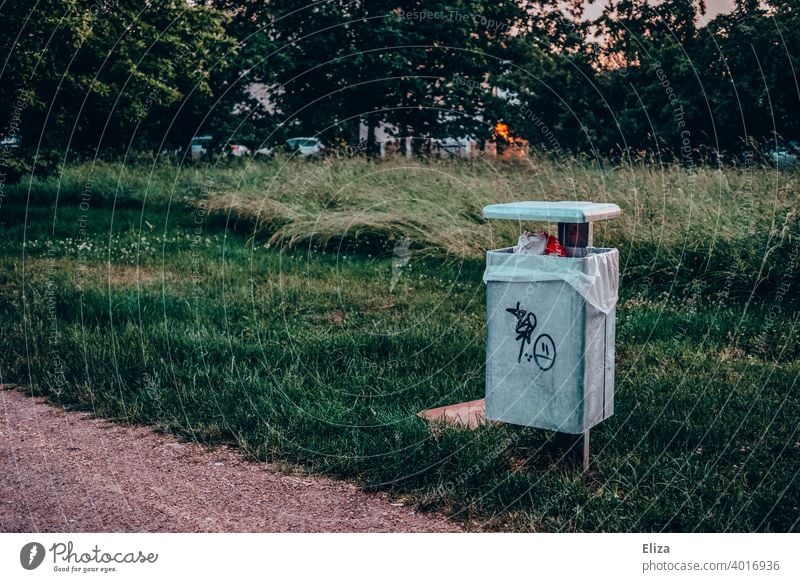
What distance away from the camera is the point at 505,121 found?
2431cm

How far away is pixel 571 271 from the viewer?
4.02 m

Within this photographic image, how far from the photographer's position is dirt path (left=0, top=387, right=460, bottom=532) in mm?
3854

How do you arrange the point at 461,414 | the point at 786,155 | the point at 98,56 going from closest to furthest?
the point at 461,414, the point at 98,56, the point at 786,155

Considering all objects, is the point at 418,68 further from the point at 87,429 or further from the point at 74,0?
the point at 87,429

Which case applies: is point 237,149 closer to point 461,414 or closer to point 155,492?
point 461,414

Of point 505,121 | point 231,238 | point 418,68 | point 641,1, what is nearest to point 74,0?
point 231,238

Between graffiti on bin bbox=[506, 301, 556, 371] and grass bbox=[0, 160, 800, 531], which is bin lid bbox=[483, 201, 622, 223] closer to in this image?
graffiti on bin bbox=[506, 301, 556, 371]

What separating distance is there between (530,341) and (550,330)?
113 millimetres

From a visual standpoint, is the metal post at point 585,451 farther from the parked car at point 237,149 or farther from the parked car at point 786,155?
the parked car at point 237,149

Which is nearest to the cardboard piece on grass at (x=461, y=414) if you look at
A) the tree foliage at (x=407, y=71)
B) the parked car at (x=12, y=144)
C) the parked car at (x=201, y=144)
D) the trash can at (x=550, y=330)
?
the trash can at (x=550, y=330)

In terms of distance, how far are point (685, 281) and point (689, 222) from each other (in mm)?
920

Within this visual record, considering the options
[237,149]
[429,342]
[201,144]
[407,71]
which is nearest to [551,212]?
[429,342]

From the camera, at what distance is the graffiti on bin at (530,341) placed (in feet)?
13.5

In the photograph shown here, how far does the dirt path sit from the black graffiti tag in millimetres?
890
